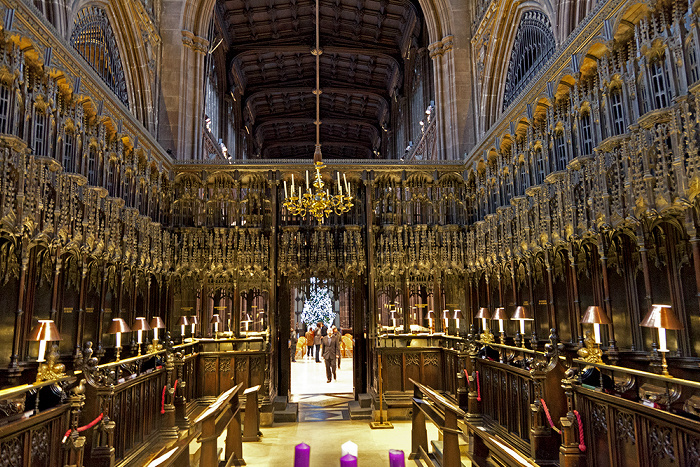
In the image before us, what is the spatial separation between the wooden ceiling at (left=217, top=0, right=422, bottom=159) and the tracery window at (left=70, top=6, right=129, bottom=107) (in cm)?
773

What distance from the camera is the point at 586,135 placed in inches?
292

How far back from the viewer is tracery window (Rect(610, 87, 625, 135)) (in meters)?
6.61

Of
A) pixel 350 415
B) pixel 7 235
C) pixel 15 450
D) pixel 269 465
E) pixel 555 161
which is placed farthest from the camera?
pixel 350 415

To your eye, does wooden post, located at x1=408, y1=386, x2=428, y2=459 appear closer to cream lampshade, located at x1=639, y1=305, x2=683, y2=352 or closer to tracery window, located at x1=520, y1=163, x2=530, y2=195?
cream lampshade, located at x1=639, y1=305, x2=683, y2=352

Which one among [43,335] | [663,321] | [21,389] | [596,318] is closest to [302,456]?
[21,389]

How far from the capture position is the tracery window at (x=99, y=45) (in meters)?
10.4

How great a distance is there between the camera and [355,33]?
20.8m

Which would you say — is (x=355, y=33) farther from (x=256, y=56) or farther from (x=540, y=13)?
(x=540, y=13)

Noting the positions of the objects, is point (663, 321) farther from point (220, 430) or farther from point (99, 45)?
point (99, 45)

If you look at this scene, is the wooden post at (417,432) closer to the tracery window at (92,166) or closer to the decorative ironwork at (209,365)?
the decorative ironwork at (209,365)

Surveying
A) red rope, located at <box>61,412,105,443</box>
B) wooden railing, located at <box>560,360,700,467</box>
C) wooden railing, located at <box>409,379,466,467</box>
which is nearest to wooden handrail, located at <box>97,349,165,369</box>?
red rope, located at <box>61,412,105,443</box>

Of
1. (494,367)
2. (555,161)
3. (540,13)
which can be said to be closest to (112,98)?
(555,161)

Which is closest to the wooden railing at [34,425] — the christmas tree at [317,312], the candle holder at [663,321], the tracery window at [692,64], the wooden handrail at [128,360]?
the wooden handrail at [128,360]

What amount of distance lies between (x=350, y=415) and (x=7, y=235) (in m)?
7.41
